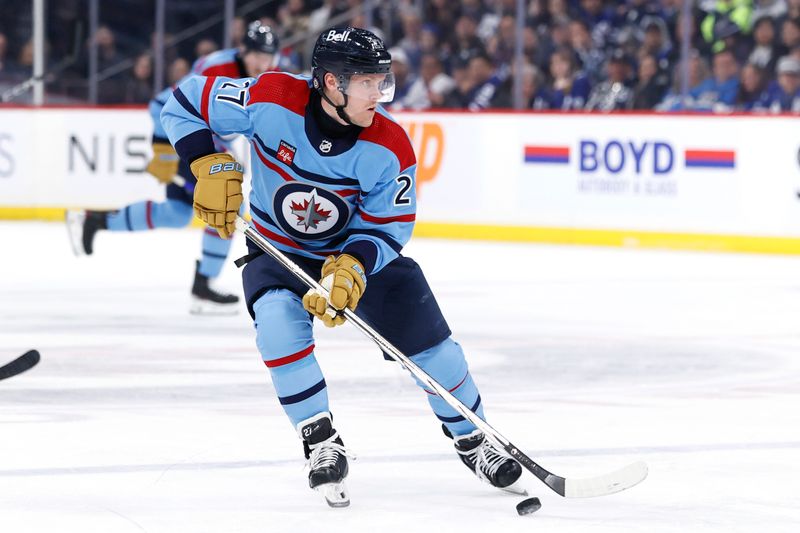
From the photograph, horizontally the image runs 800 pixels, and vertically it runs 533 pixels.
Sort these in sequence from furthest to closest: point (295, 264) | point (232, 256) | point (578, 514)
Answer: point (232, 256) < point (295, 264) < point (578, 514)

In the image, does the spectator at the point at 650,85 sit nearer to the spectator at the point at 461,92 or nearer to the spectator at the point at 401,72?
the spectator at the point at 461,92

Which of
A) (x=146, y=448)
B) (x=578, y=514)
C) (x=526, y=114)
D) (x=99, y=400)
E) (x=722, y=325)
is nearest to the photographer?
(x=578, y=514)

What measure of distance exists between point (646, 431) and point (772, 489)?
2.39 ft

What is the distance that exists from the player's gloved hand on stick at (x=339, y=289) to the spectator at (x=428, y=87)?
7.53 meters

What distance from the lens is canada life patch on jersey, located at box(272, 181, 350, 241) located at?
3338mm

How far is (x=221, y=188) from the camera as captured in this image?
3.34 meters

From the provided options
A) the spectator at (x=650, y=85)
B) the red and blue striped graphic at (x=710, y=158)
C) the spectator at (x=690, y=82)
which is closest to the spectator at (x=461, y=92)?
the spectator at (x=650, y=85)

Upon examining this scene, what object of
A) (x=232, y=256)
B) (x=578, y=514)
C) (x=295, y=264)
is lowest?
(x=232, y=256)

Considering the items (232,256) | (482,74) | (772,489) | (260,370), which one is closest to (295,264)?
(772,489)

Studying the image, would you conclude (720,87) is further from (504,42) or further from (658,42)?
(504,42)

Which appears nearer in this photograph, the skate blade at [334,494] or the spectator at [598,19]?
the skate blade at [334,494]

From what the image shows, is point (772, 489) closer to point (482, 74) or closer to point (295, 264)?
point (295, 264)

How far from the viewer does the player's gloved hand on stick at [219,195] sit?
10.9 ft

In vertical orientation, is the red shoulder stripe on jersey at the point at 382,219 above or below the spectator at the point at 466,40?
below
